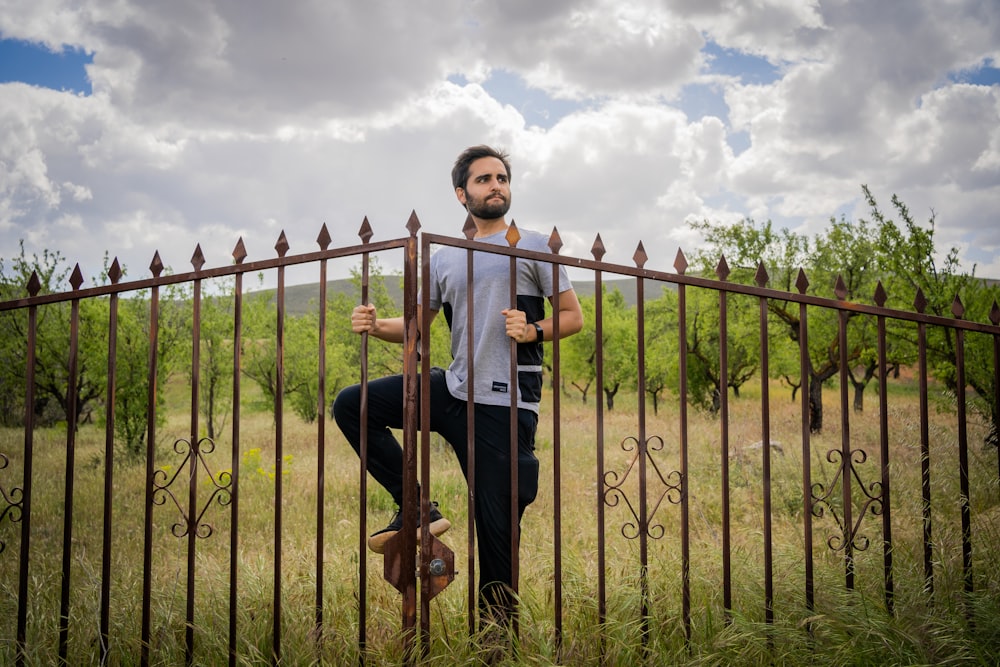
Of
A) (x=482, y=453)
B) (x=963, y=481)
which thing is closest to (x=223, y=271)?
(x=482, y=453)

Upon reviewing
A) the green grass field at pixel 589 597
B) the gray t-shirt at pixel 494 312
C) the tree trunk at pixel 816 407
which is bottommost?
the green grass field at pixel 589 597

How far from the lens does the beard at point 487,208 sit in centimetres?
350

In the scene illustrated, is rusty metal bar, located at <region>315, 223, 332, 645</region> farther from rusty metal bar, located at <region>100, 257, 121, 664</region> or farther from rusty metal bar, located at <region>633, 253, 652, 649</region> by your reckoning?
rusty metal bar, located at <region>633, 253, 652, 649</region>

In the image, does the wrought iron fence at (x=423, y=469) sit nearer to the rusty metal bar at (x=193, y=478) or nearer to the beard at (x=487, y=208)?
the rusty metal bar at (x=193, y=478)

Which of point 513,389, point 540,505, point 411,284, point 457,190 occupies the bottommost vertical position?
point 540,505

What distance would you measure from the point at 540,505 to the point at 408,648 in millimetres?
4614

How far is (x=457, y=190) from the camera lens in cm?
366

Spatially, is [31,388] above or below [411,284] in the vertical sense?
below

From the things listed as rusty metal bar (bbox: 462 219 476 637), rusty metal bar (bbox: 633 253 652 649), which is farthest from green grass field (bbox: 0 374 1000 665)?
rusty metal bar (bbox: 462 219 476 637)

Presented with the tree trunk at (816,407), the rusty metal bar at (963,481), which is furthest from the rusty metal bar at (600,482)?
the tree trunk at (816,407)

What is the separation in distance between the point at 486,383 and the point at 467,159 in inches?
50.8

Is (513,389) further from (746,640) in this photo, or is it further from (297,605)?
(297,605)

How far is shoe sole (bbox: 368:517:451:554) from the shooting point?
3248 millimetres

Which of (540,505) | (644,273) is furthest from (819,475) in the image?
(644,273)
